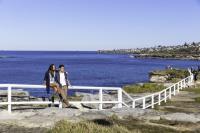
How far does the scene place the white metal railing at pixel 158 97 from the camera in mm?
23109

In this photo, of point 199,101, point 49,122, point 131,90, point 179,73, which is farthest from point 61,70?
point 179,73

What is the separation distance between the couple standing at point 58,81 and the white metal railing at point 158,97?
371cm

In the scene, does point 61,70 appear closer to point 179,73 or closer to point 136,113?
point 136,113

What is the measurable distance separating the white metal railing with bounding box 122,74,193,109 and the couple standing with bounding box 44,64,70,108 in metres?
3.71

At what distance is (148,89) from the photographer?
37.9 metres

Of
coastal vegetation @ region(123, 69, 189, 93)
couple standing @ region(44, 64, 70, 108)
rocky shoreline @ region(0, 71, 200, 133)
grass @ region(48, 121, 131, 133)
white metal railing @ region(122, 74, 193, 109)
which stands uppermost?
couple standing @ region(44, 64, 70, 108)

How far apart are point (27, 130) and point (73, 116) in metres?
2.60

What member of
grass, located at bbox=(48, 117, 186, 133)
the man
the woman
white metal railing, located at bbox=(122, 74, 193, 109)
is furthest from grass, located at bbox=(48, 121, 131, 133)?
white metal railing, located at bbox=(122, 74, 193, 109)

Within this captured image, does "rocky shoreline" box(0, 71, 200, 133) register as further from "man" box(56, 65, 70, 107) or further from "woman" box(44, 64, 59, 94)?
"woman" box(44, 64, 59, 94)

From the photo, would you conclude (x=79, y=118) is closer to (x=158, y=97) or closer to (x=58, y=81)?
(x=58, y=81)

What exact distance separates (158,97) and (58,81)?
10061 millimetres

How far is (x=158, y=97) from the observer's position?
2711cm

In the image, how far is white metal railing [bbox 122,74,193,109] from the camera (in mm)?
23109

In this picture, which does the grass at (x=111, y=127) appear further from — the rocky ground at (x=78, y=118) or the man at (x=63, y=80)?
the man at (x=63, y=80)
